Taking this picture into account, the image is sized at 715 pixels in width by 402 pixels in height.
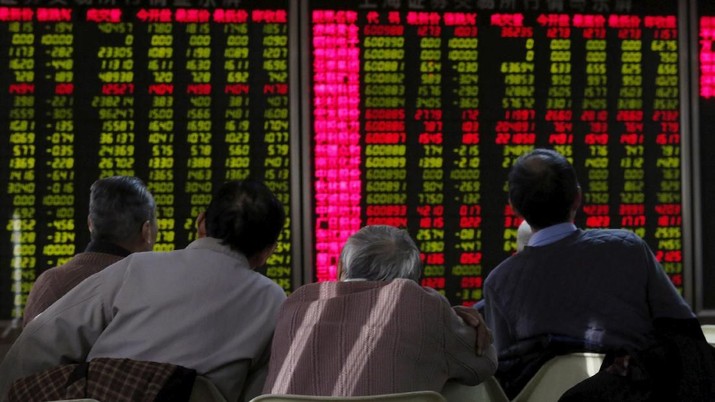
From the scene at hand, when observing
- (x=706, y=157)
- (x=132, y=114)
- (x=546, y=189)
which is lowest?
(x=546, y=189)

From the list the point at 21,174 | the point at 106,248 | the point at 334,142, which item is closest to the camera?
the point at 106,248

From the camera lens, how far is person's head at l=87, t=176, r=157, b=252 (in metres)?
2.86

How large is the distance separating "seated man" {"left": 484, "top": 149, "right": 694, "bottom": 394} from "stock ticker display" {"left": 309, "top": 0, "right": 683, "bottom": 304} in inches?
60.6

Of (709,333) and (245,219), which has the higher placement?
(245,219)

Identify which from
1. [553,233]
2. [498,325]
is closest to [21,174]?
[498,325]

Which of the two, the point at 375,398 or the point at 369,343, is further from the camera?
the point at 369,343

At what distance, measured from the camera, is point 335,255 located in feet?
13.4

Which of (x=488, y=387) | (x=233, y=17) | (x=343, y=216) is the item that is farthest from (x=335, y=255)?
(x=488, y=387)

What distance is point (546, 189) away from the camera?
2.56 m

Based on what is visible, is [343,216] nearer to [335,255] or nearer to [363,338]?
[335,255]

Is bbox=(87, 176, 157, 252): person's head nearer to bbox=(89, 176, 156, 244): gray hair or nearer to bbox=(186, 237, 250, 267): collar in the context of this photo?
bbox=(89, 176, 156, 244): gray hair

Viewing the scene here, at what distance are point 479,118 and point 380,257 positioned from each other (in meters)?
2.15

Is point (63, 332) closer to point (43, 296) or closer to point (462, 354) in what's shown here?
point (43, 296)

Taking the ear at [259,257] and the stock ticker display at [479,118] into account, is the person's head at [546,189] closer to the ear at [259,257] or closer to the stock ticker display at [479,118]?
the ear at [259,257]
